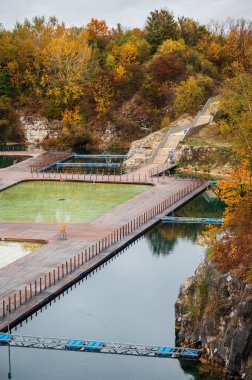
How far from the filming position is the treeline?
447 feet

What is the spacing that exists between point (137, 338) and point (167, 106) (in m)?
95.2

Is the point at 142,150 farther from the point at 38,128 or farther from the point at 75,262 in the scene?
the point at 75,262

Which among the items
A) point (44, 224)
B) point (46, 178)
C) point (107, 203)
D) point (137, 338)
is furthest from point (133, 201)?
point (137, 338)

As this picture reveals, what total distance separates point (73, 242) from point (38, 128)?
7950 centimetres

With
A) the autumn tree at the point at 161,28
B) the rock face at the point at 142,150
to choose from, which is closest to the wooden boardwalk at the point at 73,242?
the rock face at the point at 142,150

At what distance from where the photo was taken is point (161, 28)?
151m

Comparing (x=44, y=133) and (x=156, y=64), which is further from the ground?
(x=156, y=64)

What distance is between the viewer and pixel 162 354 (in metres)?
42.3

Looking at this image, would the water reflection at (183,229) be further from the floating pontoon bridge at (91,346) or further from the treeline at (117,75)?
the treeline at (117,75)

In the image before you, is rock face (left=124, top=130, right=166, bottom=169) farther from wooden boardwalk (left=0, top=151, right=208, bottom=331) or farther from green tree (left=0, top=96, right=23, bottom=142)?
green tree (left=0, top=96, right=23, bottom=142)

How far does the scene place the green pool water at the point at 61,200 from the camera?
76125 millimetres

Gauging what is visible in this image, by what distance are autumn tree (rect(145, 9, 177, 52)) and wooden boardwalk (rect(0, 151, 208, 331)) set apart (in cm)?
6253

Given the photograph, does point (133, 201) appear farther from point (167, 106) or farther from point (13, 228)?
point (167, 106)

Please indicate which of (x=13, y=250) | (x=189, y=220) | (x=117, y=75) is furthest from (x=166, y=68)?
(x=13, y=250)
